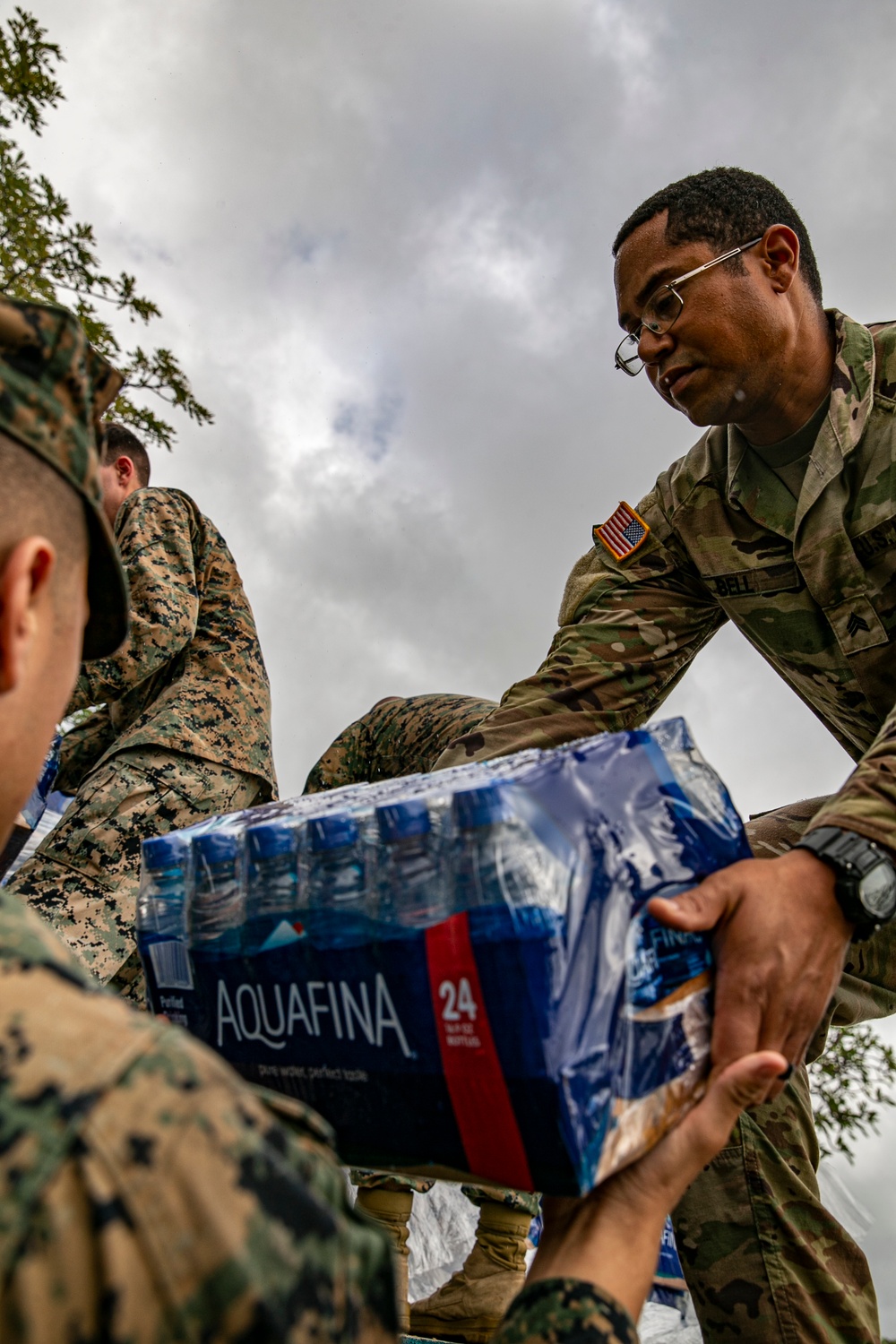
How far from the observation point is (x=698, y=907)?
1192 mm

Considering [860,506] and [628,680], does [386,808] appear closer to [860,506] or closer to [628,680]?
[628,680]

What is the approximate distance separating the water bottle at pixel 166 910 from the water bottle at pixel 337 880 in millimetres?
238

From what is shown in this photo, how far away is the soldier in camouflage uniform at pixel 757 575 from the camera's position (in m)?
1.89

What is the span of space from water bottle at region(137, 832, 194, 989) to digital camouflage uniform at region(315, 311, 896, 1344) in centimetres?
79

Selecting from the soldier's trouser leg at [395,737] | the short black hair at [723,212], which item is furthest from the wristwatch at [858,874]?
the soldier's trouser leg at [395,737]

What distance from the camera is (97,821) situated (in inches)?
111

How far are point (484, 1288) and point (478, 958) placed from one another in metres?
2.37

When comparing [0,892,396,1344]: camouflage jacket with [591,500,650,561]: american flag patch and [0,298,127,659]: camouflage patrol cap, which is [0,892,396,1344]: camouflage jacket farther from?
[591,500,650,561]: american flag patch

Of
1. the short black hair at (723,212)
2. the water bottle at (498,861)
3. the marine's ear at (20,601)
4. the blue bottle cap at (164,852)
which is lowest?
the water bottle at (498,861)

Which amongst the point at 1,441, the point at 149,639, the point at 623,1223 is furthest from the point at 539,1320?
the point at 149,639

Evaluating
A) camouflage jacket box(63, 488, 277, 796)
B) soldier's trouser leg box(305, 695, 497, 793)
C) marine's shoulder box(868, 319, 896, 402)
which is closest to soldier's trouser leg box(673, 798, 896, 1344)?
marine's shoulder box(868, 319, 896, 402)

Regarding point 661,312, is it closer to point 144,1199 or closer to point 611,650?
point 611,650

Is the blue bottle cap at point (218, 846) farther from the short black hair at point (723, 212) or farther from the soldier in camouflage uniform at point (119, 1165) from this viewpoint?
the short black hair at point (723, 212)

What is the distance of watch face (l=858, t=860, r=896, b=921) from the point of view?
137cm
